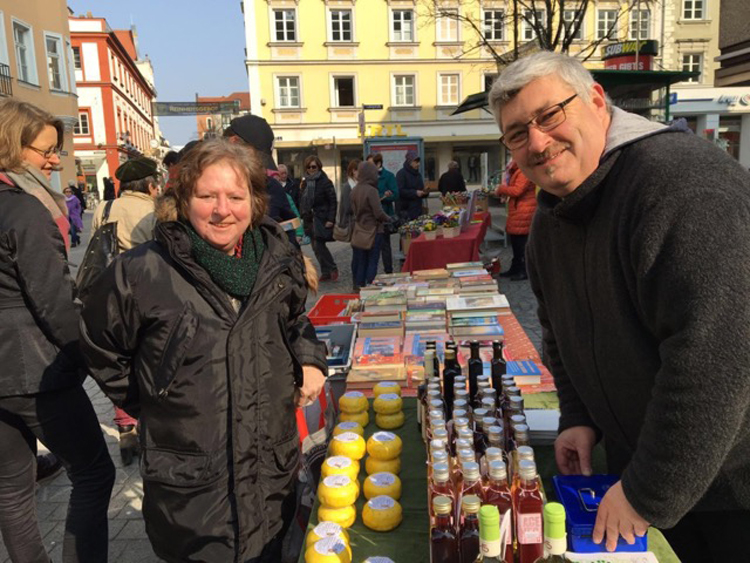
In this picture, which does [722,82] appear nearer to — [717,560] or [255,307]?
[717,560]

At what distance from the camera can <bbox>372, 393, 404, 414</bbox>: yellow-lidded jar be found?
2375 mm

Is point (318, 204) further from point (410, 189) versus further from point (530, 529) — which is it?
point (530, 529)

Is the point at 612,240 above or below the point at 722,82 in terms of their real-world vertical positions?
below

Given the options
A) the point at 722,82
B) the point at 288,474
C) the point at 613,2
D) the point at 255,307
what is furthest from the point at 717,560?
the point at 613,2

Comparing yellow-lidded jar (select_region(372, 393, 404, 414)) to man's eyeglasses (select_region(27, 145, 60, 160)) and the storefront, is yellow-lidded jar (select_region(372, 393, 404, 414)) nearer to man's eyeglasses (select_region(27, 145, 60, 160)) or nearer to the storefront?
man's eyeglasses (select_region(27, 145, 60, 160))

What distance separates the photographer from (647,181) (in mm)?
1264

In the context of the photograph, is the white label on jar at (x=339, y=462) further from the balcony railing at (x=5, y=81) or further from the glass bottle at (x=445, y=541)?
the balcony railing at (x=5, y=81)

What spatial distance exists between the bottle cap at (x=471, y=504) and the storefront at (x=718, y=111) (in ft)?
94.4

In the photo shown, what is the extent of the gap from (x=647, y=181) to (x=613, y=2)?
3524 centimetres

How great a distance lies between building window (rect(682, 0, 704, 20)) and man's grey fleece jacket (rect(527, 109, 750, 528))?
35.2 meters

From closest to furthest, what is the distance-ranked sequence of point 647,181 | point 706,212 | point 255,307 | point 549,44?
point 706,212, point 647,181, point 255,307, point 549,44

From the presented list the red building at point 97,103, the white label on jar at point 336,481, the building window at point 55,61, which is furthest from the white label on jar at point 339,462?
the red building at point 97,103

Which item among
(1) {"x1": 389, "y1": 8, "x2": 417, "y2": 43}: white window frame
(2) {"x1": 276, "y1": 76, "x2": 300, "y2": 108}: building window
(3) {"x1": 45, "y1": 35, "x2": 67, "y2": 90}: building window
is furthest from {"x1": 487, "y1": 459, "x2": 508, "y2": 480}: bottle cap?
(1) {"x1": 389, "y1": 8, "x2": 417, "y2": 43}: white window frame

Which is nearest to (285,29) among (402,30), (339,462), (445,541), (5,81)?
(402,30)
